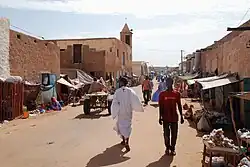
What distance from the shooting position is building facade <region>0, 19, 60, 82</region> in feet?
48.3

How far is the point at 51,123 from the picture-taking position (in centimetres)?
1358

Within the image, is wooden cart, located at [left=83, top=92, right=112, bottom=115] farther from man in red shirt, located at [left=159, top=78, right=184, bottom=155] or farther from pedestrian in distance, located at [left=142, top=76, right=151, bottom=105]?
man in red shirt, located at [left=159, top=78, right=184, bottom=155]

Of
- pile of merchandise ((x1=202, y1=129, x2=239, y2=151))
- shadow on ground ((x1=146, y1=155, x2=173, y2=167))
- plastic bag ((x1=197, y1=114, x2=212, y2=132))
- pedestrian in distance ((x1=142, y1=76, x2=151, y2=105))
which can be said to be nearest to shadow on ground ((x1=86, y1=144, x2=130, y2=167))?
shadow on ground ((x1=146, y1=155, x2=173, y2=167))

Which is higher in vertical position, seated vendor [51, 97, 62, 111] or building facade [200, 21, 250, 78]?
building facade [200, 21, 250, 78]

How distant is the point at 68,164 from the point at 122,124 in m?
1.92

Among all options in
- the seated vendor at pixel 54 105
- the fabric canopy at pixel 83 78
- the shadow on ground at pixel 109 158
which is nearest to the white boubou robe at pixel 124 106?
the shadow on ground at pixel 109 158

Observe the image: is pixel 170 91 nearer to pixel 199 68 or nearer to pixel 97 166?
pixel 97 166

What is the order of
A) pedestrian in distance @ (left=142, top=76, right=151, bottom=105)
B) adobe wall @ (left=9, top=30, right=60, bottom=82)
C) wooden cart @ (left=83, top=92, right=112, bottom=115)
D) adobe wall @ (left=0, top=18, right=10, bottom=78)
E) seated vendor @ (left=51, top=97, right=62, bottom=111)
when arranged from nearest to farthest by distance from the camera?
adobe wall @ (left=0, top=18, right=10, bottom=78) < adobe wall @ (left=9, top=30, right=60, bottom=82) < wooden cart @ (left=83, top=92, right=112, bottom=115) < seated vendor @ (left=51, top=97, right=62, bottom=111) < pedestrian in distance @ (left=142, top=76, right=151, bottom=105)

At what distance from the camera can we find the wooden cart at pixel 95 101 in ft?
52.4

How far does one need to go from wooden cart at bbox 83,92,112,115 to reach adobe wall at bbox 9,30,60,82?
3387 millimetres

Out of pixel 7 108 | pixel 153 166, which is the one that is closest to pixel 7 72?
pixel 7 108

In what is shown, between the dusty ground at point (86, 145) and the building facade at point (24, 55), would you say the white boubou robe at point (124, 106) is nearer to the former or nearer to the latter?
the dusty ground at point (86, 145)

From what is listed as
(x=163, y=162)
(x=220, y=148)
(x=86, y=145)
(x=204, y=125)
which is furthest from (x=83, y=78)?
(x=220, y=148)

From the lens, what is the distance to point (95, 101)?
55.3 ft
